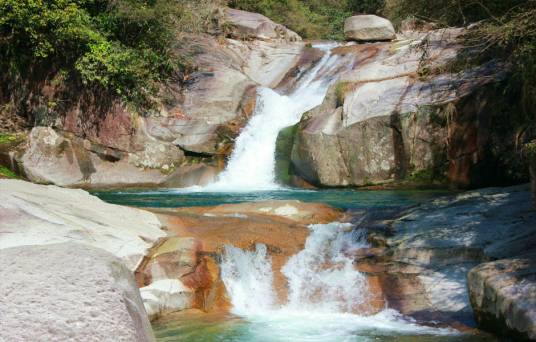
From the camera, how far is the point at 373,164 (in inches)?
635

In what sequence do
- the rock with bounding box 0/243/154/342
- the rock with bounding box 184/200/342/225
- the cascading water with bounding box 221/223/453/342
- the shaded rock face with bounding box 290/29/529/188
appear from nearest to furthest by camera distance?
1. the rock with bounding box 0/243/154/342
2. the cascading water with bounding box 221/223/453/342
3. the rock with bounding box 184/200/342/225
4. the shaded rock face with bounding box 290/29/529/188

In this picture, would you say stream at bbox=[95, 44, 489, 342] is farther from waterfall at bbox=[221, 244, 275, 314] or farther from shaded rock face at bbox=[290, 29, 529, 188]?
shaded rock face at bbox=[290, 29, 529, 188]

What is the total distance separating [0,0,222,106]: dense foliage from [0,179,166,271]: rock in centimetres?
1086

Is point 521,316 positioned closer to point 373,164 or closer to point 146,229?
point 146,229

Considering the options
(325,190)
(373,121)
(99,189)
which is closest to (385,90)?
(373,121)

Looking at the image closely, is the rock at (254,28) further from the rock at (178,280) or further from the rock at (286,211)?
the rock at (178,280)

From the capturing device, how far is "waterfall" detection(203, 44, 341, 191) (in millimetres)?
18250

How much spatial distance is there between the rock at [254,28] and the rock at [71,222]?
1779 cm

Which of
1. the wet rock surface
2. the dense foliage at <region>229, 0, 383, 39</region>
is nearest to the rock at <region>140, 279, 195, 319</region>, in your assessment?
the wet rock surface

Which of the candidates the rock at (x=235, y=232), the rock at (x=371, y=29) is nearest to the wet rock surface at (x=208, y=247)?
the rock at (x=235, y=232)

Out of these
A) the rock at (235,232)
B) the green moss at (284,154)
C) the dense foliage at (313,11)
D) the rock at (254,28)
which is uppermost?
the dense foliage at (313,11)

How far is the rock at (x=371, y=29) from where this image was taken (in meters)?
25.4

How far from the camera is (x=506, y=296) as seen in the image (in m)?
6.04

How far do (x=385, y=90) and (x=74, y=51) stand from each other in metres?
10.3
